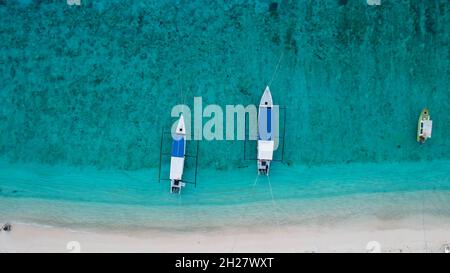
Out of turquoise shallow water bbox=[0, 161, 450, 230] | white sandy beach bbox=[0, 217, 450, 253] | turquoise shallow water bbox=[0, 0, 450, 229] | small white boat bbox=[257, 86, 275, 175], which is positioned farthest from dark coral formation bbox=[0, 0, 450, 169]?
white sandy beach bbox=[0, 217, 450, 253]

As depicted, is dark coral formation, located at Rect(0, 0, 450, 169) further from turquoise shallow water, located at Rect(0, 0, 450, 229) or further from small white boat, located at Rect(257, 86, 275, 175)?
small white boat, located at Rect(257, 86, 275, 175)

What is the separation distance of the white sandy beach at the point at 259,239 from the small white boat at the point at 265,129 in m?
1.04

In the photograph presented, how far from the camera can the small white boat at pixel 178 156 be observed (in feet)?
21.4

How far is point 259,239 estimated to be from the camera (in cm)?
671

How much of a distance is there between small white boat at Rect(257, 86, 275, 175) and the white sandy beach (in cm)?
104

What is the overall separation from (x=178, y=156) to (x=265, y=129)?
3.99ft

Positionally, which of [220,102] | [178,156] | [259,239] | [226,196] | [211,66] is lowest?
[259,239]

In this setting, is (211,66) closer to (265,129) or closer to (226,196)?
(265,129)

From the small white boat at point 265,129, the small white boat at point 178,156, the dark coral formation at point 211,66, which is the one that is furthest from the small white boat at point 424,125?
the small white boat at point 178,156

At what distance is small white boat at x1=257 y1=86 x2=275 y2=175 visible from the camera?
6543 mm

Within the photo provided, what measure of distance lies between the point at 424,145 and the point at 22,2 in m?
5.81

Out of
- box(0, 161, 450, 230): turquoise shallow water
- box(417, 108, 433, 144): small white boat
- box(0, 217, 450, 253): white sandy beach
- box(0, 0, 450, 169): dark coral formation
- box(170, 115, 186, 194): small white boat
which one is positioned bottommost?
box(0, 217, 450, 253): white sandy beach

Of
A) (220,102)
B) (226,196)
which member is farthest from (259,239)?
(220,102)

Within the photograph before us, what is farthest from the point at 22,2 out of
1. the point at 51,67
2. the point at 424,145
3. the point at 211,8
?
the point at 424,145
